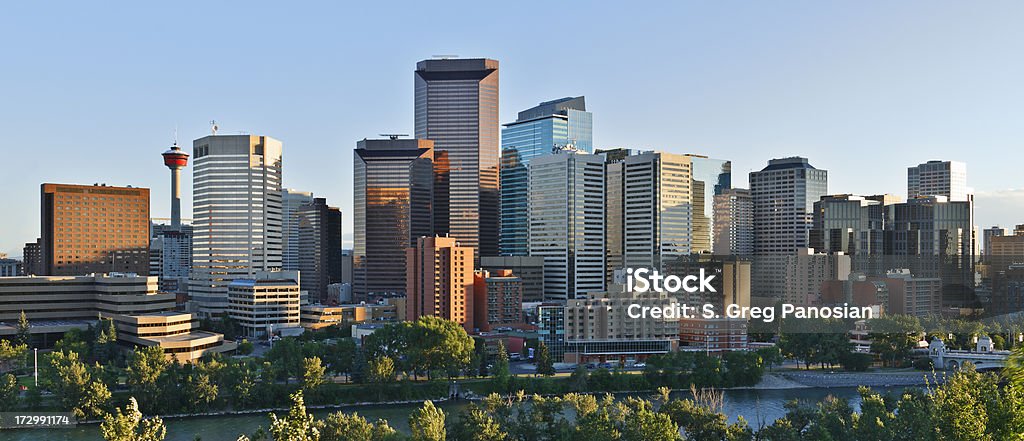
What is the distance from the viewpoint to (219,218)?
Answer: 67.3 m

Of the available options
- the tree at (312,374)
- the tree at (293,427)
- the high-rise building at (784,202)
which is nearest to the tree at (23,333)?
the tree at (312,374)

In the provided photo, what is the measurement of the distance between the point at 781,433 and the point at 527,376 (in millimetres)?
16788

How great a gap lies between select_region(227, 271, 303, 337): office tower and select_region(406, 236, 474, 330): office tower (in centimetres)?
1063

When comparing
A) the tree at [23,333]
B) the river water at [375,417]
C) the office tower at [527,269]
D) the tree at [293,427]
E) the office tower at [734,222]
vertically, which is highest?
the office tower at [734,222]

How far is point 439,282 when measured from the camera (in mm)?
50906

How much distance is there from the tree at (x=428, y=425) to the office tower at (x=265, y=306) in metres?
34.7

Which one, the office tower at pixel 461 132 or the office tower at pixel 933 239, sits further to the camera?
the office tower at pixel 461 132

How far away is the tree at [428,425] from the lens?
72.3 feet

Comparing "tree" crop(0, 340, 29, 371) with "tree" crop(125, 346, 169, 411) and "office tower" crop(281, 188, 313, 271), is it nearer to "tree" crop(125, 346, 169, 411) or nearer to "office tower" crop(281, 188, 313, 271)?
"tree" crop(125, 346, 169, 411)

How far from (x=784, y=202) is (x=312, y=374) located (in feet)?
196

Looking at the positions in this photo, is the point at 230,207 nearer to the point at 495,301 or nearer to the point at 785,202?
the point at 495,301

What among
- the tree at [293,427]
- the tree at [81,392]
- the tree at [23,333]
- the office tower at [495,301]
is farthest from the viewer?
the office tower at [495,301]

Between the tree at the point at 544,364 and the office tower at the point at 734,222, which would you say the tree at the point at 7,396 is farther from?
the office tower at the point at 734,222

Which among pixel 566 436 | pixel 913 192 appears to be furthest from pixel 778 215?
pixel 566 436
